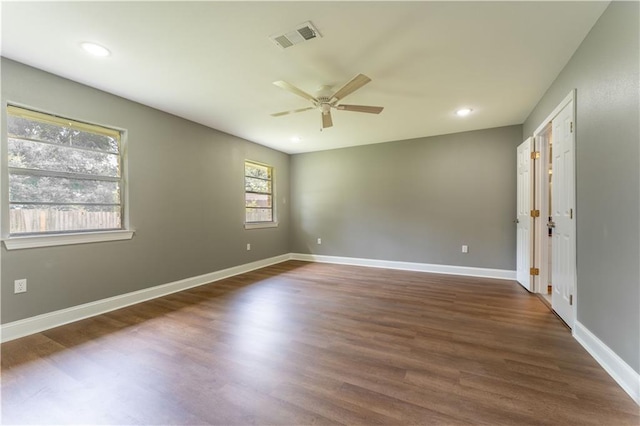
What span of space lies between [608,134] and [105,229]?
4804 mm

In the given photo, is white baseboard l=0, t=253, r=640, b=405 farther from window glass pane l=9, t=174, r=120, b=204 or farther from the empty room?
window glass pane l=9, t=174, r=120, b=204

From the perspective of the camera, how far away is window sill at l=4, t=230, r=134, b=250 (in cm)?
243

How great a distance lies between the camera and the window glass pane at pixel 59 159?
2.51m

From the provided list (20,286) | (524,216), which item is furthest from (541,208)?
(20,286)

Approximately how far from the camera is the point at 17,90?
96.8 inches

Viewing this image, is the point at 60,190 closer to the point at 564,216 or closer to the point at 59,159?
the point at 59,159

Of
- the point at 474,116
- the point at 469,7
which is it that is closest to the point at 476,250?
Answer: the point at 474,116

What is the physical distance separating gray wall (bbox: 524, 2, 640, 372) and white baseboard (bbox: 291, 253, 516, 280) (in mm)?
2336

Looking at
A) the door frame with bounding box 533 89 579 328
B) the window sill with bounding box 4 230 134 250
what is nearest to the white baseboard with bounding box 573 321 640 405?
the door frame with bounding box 533 89 579 328

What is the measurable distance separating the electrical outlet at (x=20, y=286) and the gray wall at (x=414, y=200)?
4464 millimetres

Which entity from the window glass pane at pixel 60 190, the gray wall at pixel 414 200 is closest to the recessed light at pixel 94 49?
the window glass pane at pixel 60 190

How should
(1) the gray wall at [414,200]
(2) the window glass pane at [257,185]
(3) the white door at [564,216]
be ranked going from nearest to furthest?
(3) the white door at [564,216]
(1) the gray wall at [414,200]
(2) the window glass pane at [257,185]

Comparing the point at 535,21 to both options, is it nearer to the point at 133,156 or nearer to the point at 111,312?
the point at 133,156

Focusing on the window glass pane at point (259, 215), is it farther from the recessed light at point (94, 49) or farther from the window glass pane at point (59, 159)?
the recessed light at point (94, 49)
